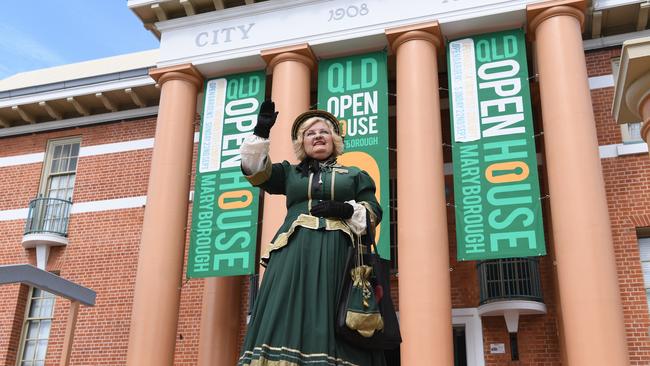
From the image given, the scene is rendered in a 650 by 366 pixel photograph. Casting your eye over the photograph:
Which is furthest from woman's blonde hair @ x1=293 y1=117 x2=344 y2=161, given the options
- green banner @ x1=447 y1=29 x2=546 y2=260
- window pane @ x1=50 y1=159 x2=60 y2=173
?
window pane @ x1=50 y1=159 x2=60 y2=173

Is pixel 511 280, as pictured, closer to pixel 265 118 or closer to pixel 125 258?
pixel 125 258

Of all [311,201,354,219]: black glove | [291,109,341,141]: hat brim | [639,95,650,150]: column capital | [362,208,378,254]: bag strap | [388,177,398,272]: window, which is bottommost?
[362,208,378,254]: bag strap

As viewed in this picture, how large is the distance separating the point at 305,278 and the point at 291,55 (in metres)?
9.86

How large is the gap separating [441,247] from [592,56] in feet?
19.3

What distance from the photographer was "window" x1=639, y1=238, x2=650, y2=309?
12.3m

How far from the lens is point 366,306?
11.2 ft

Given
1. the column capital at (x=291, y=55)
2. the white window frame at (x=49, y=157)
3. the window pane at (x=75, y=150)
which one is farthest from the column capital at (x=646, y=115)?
the window pane at (x=75, y=150)

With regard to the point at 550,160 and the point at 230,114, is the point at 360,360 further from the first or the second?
the point at 230,114

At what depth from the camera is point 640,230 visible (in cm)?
1254

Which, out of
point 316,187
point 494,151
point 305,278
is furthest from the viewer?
point 494,151

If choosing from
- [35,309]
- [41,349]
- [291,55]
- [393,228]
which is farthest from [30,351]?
[291,55]

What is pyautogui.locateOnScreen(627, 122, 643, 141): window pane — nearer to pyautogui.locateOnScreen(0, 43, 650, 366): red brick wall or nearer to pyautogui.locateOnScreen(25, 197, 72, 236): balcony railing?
pyautogui.locateOnScreen(0, 43, 650, 366): red brick wall

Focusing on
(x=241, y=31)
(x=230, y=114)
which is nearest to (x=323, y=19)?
(x=241, y=31)

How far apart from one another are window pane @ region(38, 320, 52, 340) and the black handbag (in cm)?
1447
